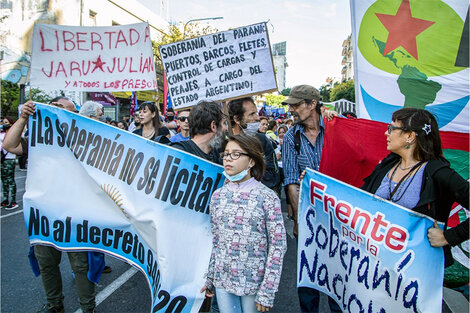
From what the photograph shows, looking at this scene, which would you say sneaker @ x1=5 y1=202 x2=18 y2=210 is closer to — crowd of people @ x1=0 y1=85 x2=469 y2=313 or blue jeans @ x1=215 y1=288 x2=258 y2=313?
crowd of people @ x1=0 y1=85 x2=469 y2=313

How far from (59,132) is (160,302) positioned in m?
1.67

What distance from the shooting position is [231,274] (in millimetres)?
2205

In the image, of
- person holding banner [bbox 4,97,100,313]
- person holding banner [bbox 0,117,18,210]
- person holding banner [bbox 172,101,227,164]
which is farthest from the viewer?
person holding banner [bbox 0,117,18,210]

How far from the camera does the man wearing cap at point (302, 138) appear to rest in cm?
325

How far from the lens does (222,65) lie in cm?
376

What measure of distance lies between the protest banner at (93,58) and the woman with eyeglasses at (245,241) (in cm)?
212

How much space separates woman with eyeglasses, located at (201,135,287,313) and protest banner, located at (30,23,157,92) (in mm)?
2119

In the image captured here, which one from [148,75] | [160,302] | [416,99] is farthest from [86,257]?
[416,99]

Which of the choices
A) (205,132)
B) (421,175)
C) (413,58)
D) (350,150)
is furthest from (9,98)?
(421,175)

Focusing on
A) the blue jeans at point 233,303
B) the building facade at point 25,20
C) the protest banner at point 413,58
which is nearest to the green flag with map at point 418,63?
the protest banner at point 413,58

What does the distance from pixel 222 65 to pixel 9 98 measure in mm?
20034

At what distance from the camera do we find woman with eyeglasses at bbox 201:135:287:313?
215cm

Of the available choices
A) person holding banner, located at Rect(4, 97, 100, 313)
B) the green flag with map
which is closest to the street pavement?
person holding banner, located at Rect(4, 97, 100, 313)

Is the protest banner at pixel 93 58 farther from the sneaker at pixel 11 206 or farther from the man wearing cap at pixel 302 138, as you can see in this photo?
the sneaker at pixel 11 206
